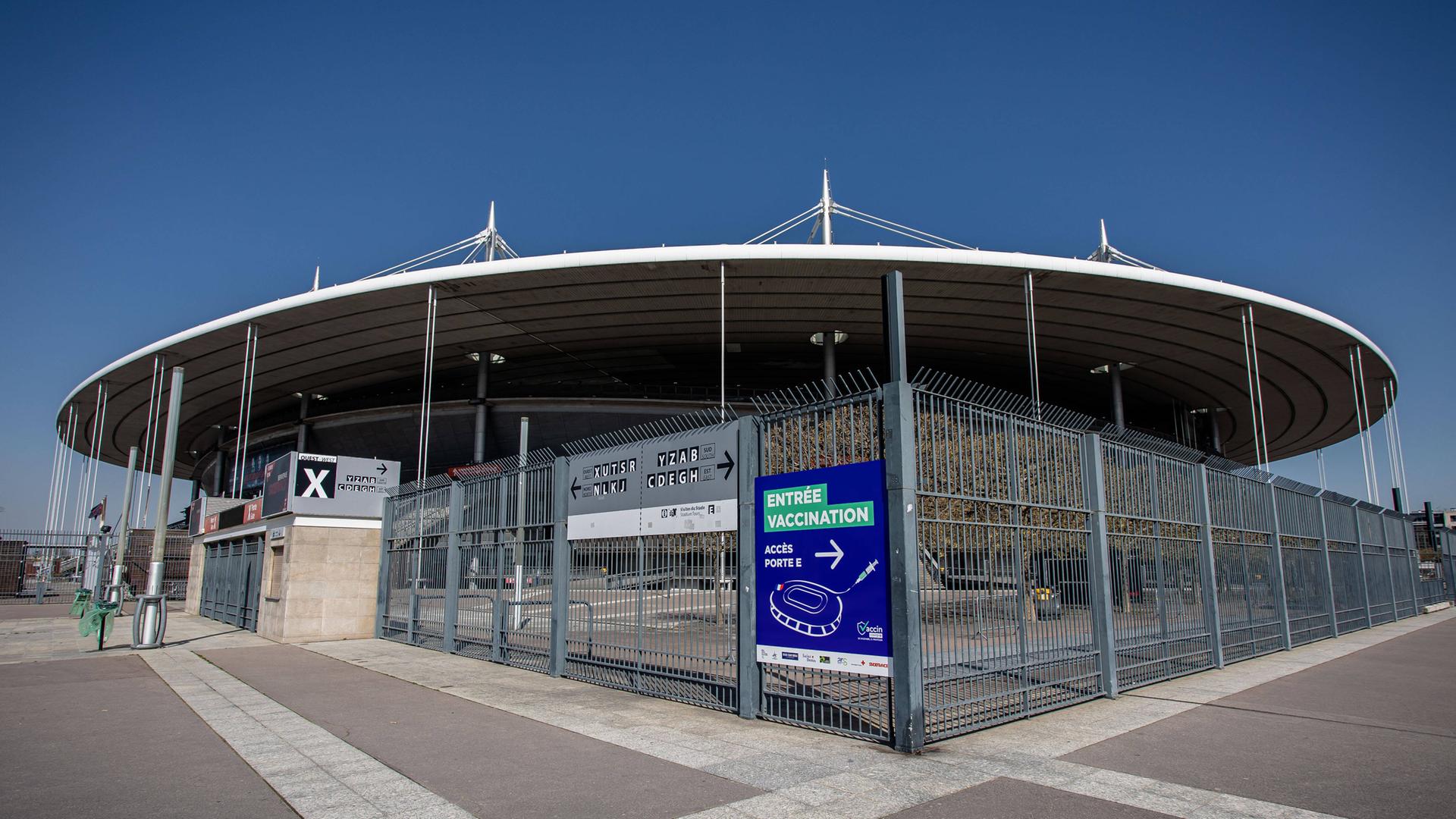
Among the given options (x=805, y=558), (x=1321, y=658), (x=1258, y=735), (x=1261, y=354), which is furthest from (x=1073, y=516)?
(x=1261, y=354)

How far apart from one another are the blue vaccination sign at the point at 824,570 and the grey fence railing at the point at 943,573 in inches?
8.0

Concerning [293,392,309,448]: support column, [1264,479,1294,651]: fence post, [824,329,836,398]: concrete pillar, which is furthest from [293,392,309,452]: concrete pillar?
[1264,479,1294,651]: fence post

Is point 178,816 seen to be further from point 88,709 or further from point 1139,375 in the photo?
point 1139,375

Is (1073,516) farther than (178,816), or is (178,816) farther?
(1073,516)

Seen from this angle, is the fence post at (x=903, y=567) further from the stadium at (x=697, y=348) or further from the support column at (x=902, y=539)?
the stadium at (x=697, y=348)

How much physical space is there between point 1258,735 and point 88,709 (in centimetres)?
1226

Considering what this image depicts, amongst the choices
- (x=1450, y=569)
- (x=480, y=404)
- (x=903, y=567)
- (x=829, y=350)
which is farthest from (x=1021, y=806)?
(x=480, y=404)

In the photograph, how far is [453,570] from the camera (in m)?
15.2

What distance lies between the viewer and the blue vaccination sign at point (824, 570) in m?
7.61

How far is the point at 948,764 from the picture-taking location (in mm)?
6617

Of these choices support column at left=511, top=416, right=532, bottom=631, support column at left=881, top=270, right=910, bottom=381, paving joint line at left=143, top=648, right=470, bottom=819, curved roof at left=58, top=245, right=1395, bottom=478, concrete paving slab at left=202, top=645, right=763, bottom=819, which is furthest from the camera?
curved roof at left=58, top=245, right=1395, bottom=478

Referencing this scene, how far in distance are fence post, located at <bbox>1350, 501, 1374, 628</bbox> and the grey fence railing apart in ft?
19.4

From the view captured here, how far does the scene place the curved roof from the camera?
29156mm

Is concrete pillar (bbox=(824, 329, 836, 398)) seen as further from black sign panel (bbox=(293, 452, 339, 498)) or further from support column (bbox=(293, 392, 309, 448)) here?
support column (bbox=(293, 392, 309, 448))
